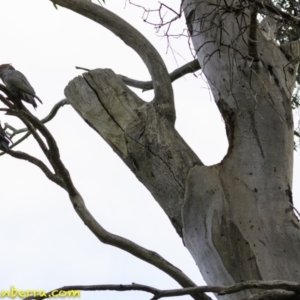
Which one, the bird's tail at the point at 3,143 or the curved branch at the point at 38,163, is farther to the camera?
the bird's tail at the point at 3,143

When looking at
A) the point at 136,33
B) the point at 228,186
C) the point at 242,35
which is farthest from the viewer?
the point at 136,33

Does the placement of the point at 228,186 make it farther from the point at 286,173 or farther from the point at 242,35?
the point at 242,35

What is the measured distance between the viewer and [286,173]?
1901 mm

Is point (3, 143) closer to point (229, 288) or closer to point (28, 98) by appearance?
point (28, 98)

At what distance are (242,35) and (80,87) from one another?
2.00 ft

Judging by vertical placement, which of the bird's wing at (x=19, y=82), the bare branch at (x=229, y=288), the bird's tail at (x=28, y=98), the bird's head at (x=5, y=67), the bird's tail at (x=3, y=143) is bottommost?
the bare branch at (x=229, y=288)

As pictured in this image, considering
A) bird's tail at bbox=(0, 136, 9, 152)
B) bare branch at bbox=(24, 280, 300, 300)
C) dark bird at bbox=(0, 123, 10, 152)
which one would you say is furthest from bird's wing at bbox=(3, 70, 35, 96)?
bare branch at bbox=(24, 280, 300, 300)

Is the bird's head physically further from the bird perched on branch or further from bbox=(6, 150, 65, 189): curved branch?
bbox=(6, 150, 65, 189): curved branch

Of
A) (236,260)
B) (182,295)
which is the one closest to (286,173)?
(236,260)

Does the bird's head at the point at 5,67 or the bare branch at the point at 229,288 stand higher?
the bird's head at the point at 5,67

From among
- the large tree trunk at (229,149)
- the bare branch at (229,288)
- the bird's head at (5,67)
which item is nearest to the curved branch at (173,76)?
the large tree trunk at (229,149)

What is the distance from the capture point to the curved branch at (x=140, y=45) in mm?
2098

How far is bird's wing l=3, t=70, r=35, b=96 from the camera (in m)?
3.42

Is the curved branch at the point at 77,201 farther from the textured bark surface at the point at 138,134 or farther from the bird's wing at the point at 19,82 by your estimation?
the bird's wing at the point at 19,82
